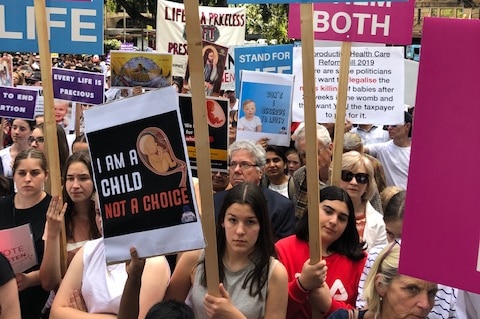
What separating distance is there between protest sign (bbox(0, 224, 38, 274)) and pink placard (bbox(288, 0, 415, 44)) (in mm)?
2743

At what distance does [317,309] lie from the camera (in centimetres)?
360

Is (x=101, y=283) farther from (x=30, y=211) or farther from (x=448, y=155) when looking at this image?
(x=448, y=155)

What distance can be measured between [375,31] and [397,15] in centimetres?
28

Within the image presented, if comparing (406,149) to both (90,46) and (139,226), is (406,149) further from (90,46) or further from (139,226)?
(139,226)

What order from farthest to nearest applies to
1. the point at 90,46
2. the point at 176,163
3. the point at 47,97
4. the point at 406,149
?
1. the point at 406,149
2. the point at 90,46
3. the point at 47,97
4. the point at 176,163

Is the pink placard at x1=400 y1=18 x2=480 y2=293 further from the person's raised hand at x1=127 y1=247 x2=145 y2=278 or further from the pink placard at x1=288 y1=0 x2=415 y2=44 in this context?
the pink placard at x1=288 y1=0 x2=415 y2=44

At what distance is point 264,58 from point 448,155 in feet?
21.4

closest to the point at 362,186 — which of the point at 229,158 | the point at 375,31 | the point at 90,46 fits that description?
the point at 229,158

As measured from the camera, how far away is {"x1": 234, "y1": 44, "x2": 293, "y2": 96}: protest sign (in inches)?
341

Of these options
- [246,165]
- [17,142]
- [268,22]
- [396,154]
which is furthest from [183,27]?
[268,22]

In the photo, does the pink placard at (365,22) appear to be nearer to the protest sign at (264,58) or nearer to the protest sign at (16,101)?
the protest sign at (264,58)

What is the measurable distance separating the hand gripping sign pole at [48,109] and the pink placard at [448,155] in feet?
8.28

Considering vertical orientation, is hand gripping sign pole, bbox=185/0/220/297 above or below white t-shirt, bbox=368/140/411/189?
above

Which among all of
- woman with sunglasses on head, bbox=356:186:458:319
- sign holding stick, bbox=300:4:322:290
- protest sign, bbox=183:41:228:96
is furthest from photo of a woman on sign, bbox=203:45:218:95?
sign holding stick, bbox=300:4:322:290
